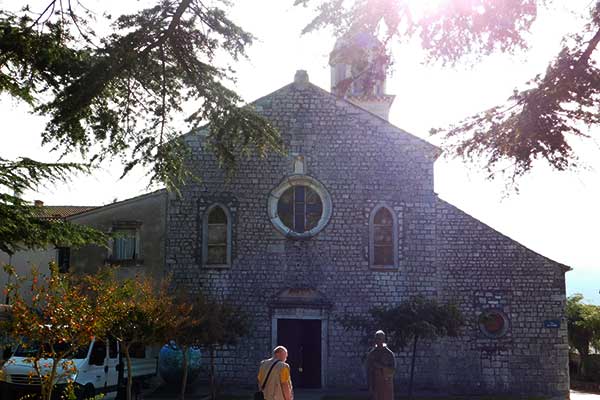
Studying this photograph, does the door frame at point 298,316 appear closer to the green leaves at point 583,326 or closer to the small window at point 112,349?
the small window at point 112,349

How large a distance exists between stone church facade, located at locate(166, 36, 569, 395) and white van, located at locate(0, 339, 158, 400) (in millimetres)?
4578

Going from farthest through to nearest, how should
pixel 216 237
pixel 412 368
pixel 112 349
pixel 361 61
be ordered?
pixel 216 237 → pixel 412 368 → pixel 112 349 → pixel 361 61

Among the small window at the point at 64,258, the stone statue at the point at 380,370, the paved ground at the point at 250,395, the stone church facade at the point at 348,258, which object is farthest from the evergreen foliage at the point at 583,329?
the small window at the point at 64,258

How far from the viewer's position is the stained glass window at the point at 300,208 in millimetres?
21562

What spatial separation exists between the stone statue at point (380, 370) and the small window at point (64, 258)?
13.1 metres

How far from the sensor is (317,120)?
2194 cm

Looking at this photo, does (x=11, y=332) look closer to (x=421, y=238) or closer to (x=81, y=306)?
(x=81, y=306)

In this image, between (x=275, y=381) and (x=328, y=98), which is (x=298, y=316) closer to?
(x=328, y=98)

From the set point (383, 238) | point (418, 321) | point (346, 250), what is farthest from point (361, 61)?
point (383, 238)

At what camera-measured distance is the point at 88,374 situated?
1550 centimetres

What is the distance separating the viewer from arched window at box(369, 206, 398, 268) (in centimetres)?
2142

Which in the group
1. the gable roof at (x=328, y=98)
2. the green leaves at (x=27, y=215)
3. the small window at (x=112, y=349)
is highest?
the gable roof at (x=328, y=98)

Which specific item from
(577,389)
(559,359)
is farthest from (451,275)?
(577,389)

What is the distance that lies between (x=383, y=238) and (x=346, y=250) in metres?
1.27
